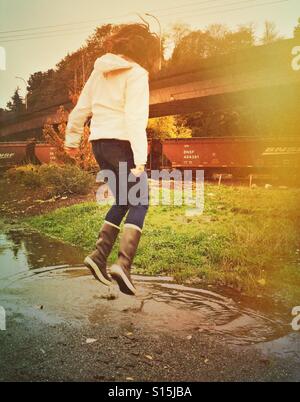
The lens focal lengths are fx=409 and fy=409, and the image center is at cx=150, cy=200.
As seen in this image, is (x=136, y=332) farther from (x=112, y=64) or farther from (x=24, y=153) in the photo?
(x=24, y=153)

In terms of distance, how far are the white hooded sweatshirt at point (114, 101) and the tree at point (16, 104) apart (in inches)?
75.8

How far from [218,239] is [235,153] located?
18.9 ft

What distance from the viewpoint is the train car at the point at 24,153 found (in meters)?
5.85

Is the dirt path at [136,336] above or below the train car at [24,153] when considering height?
below

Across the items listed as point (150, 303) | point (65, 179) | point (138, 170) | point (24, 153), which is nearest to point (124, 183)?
point (138, 170)

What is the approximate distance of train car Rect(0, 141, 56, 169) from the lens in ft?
19.2

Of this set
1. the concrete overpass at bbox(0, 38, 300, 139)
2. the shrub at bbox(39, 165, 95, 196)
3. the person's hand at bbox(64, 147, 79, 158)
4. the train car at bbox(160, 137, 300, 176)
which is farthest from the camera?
the train car at bbox(160, 137, 300, 176)

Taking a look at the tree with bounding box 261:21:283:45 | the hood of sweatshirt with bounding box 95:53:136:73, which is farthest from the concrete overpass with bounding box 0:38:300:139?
the hood of sweatshirt with bounding box 95:53:136:73

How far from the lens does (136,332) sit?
3656 mm

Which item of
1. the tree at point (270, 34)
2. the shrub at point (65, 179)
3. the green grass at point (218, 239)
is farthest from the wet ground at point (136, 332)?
the tree at point (270, 34)

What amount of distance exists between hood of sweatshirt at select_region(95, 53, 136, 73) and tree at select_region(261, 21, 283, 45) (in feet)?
7.77

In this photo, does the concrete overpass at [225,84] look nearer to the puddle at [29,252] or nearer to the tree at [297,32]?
the tree at [297,32]

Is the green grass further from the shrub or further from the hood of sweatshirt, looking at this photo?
the hood of sweatshirt
